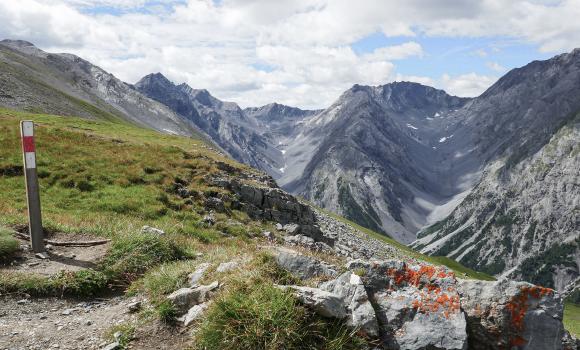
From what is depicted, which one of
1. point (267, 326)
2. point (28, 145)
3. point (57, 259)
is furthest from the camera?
point (28, 145)

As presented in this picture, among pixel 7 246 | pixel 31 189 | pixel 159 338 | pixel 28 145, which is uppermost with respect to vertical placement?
pixel 28 145

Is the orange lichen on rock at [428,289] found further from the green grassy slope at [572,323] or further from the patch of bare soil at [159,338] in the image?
the green grassy slope at [572,323]

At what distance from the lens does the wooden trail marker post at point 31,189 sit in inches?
575

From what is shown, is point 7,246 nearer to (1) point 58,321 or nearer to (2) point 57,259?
(2) point 57,259

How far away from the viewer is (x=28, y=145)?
14852mm

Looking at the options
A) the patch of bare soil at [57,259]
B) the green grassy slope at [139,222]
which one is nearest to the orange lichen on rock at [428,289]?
the green grassy slope at [139,222]

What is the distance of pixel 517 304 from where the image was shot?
9.57 metres

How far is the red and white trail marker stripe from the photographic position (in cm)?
1474

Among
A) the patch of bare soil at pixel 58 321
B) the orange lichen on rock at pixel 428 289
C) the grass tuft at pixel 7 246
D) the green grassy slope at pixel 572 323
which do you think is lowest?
the green grassy slope at pixel 572 323

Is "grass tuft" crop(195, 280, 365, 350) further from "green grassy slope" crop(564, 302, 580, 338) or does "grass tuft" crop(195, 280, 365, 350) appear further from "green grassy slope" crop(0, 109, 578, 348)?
"green grassy slope" crop(564, 302, 580, 338)

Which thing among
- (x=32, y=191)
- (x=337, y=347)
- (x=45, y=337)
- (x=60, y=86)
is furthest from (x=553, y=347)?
(x=60, y=86)

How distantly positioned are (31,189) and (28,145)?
153 cm

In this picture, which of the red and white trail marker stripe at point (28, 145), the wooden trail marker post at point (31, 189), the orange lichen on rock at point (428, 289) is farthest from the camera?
the red and white trail marker stripe at point (28, 145)

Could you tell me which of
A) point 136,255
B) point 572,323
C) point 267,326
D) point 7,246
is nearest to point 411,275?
point 267,326
